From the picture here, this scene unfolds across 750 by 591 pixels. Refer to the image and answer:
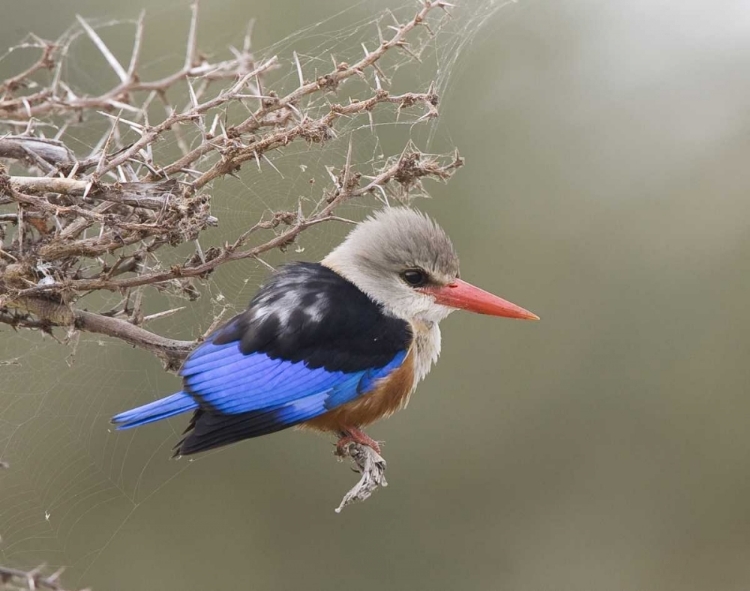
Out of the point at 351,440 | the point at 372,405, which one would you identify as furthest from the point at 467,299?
the point at 351,440

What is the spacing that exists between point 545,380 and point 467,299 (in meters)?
3.61

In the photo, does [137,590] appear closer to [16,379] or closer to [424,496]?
[424,496]

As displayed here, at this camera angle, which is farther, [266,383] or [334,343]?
[334,343]

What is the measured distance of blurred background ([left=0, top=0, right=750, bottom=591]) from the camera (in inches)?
253

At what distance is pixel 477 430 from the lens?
6863 millimetres

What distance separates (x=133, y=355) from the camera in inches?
215

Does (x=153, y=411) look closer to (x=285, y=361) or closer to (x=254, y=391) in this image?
(x=254, y=391)

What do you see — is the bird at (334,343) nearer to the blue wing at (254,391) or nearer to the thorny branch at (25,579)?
the blue wing at (254,391)

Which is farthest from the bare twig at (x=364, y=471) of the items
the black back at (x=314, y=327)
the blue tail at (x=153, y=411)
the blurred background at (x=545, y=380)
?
the blurred background at (x=545, y=380)

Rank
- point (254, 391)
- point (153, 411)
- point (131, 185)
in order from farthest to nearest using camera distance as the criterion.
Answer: point (254, 391) < point (153, 411) < point (131, 185)

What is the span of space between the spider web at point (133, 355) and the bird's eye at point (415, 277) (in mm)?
259

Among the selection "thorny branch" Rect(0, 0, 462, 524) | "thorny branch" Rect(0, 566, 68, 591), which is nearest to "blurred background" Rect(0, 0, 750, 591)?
"thorny branch" Rect(0, 0, 462, 524)

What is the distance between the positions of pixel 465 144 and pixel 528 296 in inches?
42.5

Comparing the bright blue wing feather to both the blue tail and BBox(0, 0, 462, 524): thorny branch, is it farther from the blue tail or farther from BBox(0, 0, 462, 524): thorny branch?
BBox(0, 0, 462, 524): thorny branch
